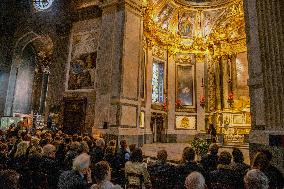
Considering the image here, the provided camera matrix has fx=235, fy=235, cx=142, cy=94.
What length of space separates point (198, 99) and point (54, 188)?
16942 mm

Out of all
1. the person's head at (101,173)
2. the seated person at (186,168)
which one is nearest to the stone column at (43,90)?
the seated person at (186,168)

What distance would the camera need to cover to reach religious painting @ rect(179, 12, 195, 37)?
20578 mm

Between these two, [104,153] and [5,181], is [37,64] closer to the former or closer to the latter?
[104,153]

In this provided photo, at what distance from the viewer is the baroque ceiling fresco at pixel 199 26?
1876 cm

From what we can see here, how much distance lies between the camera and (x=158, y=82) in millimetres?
19516

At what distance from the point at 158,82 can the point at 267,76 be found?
45.6ft

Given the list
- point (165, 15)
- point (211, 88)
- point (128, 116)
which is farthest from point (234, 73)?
point (128, 116)

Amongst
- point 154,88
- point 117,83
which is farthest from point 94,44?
point 154,88

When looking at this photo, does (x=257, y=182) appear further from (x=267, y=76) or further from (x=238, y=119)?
(x=238, y=119)

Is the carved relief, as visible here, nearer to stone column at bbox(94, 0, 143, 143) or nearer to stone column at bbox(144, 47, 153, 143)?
stone column at bbox(144, 47, 153, 143)

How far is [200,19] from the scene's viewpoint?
2059 centimetres

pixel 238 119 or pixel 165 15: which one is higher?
pixel 165 15

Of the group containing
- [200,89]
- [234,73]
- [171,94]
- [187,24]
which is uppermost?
[187,24]

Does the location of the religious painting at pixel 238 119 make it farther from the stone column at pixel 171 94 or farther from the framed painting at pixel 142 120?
the framed painting at pixel 142 120
